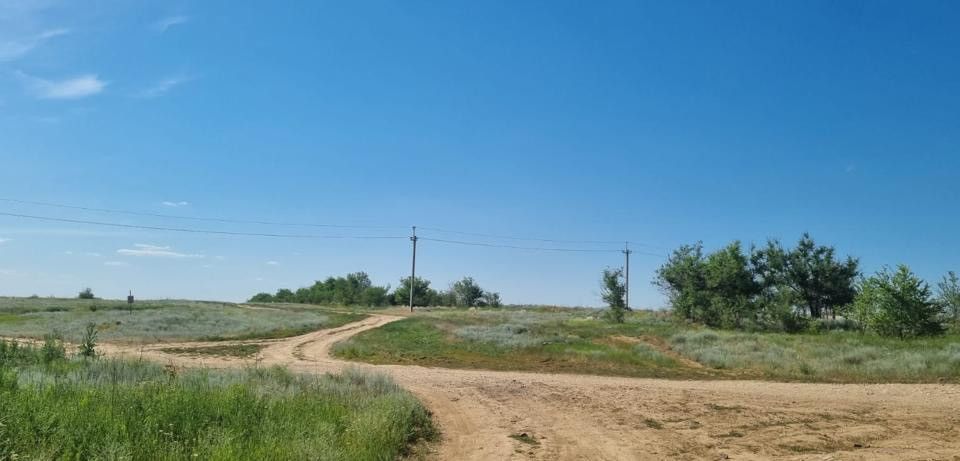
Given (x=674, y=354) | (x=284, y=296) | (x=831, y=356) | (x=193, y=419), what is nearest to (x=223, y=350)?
(x=674, y=354)

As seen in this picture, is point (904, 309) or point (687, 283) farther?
point (687, 283)

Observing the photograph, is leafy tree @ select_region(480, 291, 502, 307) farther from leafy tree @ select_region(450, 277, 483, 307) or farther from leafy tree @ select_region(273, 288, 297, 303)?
leafy tree @ select_region(273, 288, 297, 303)

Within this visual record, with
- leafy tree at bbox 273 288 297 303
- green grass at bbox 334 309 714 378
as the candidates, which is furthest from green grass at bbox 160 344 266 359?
leafy tree at bbox 273 288 297 303

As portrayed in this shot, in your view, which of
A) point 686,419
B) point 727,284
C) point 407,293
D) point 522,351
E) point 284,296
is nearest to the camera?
point 686,419

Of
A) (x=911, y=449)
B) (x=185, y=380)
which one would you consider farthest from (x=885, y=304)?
(x=185, y=380)

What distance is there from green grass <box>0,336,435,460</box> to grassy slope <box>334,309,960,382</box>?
42.6 feet

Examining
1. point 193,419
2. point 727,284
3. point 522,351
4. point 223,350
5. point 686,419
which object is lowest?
point 223,350

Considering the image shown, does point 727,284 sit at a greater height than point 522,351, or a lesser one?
greater

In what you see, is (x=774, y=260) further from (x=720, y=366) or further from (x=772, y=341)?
(x=720, y=366)

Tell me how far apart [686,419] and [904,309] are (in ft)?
91.3

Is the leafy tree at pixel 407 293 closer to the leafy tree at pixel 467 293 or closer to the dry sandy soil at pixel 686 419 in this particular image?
the leafy tree at pixel 467 293

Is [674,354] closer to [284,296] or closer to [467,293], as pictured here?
[467,293]

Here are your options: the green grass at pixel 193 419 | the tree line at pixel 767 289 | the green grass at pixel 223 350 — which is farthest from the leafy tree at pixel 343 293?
the green grass at pixel 193 419

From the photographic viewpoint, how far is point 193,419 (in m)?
8.02
